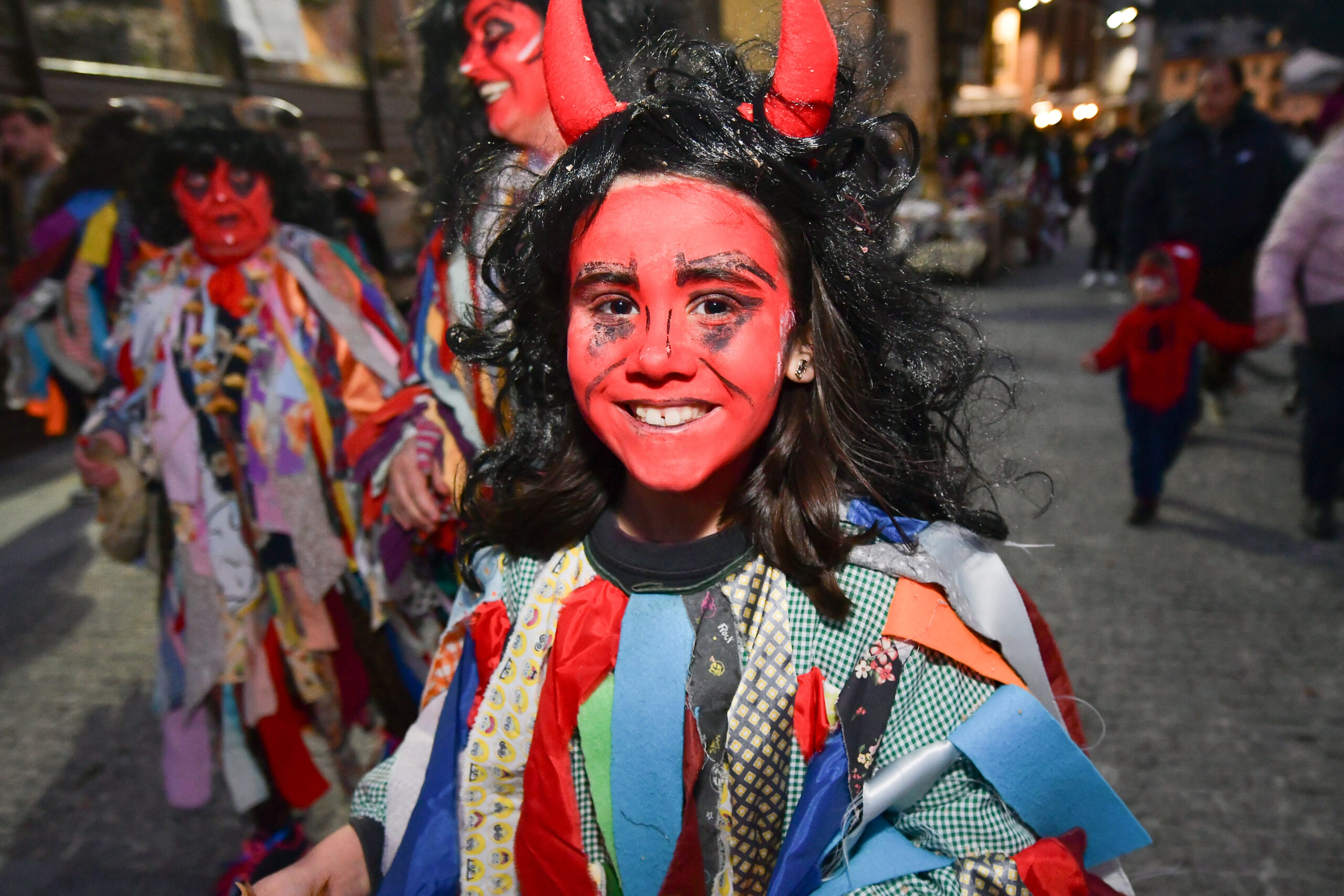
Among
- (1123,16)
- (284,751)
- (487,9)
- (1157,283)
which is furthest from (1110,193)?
(284,751)

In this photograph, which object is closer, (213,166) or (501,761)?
(501,761)

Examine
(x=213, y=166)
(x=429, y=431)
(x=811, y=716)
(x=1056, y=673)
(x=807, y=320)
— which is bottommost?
(x=1056, y=673)

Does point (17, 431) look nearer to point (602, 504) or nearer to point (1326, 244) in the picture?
point (602, 504)

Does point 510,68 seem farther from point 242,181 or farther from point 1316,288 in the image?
point 1316,288

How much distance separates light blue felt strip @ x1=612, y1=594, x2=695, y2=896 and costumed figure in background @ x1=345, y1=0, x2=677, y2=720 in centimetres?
73

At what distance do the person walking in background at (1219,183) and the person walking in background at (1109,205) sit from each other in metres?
4.57

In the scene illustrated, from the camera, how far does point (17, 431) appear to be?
20.9ft

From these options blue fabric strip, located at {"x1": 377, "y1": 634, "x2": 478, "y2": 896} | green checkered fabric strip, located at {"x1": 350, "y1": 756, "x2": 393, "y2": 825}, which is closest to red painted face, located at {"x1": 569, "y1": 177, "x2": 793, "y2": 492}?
blue fabric strip, located at {"x1": 377, "y1": 634, "x2": 478, "y2": 896}

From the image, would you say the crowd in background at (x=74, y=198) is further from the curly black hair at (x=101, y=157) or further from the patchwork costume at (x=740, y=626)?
the patchwork costume at (x=740, y=626)

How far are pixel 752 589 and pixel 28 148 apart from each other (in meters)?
5.65

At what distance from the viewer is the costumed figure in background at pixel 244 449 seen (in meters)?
2.43

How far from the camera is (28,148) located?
204 inches

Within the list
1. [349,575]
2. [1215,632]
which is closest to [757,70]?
[349,575]

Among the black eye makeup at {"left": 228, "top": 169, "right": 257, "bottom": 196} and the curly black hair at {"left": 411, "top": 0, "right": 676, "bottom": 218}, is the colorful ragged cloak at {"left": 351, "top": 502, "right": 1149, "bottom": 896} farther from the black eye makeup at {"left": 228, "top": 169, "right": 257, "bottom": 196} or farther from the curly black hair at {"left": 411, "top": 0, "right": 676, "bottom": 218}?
the black eye makeup at {"left": 228, "top": 169, "right": 257, "bottom": 196}
